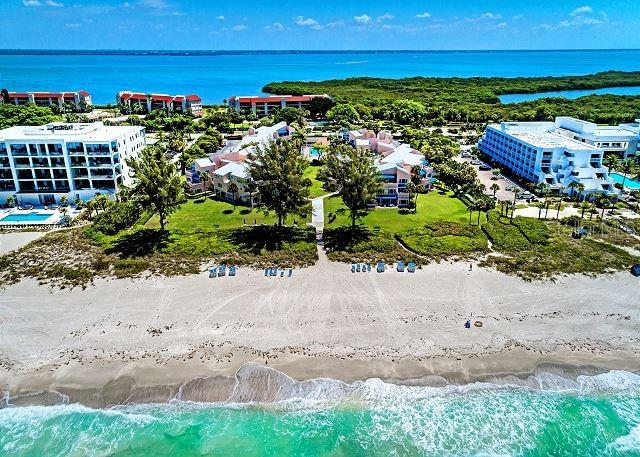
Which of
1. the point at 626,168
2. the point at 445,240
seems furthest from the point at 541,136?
the point at 445,240

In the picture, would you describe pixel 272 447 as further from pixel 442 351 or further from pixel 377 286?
pixel 377 286

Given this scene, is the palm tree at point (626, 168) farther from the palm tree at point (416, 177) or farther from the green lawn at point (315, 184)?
the green lawn at point (315, 184)

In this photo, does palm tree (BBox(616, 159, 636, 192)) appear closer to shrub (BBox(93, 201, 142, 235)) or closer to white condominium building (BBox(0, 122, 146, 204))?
shrub (BBox(93, 201, 142, 235))

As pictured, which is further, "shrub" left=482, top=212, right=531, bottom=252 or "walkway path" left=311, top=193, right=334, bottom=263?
"shrub" left=482, top=212, right=531, bottom=252

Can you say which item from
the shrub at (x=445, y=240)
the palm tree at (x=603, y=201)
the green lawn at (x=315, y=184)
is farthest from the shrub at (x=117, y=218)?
the palm tree at (x=603, y=201)

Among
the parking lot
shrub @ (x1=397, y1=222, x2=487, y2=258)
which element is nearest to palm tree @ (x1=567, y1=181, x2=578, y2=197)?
the parking lot

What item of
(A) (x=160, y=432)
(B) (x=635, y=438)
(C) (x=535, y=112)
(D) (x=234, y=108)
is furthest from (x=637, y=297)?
(D) (x=234, y=108)
